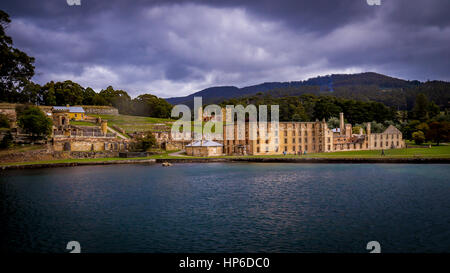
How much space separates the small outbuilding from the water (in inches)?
1353

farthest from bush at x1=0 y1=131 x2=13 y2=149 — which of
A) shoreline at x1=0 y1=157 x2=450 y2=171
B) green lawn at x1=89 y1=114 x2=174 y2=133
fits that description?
green lawn at x1=89 y1=114 x2=174 y2=133

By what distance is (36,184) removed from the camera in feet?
117

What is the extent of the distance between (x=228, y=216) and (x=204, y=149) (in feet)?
163

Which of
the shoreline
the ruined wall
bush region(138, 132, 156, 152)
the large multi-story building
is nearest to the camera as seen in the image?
the shoreline

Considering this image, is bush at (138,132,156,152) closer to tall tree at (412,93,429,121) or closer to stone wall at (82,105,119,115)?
stone wall at (82,105,119,115)

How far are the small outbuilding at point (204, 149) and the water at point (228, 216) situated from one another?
3437 cm

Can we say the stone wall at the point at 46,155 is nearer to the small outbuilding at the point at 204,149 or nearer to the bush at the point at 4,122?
the bush at the point at 4,122

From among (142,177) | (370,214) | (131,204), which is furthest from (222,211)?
(142,177)

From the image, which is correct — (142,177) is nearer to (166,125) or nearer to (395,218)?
(395,218)

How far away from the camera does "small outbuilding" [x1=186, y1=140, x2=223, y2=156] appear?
234ft

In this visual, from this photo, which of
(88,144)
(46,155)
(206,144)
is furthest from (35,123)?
(206,144)

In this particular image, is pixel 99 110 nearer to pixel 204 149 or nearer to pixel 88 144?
pixel 88 144

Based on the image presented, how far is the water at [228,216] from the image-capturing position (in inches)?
650
